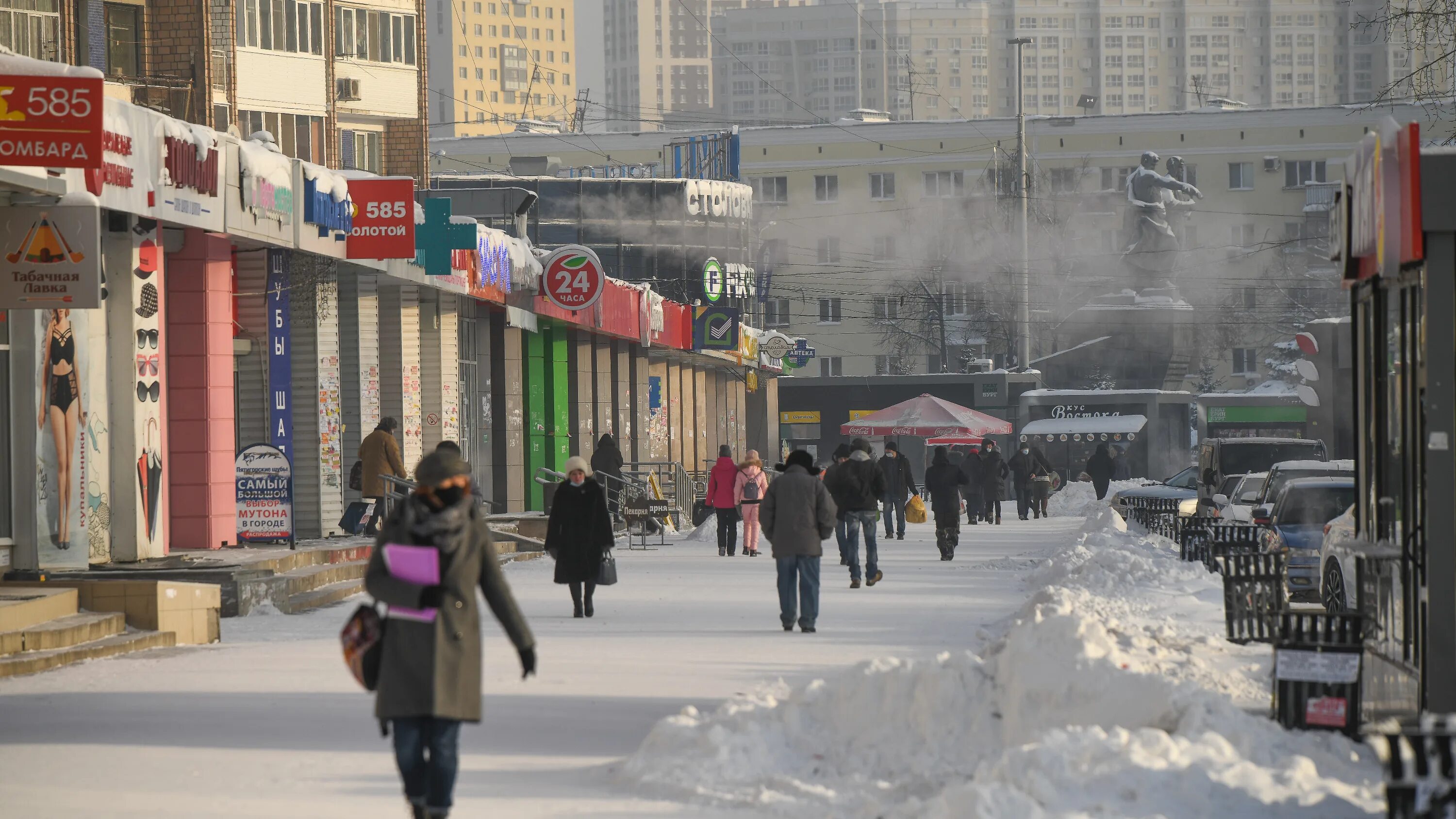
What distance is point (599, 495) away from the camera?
679 inches

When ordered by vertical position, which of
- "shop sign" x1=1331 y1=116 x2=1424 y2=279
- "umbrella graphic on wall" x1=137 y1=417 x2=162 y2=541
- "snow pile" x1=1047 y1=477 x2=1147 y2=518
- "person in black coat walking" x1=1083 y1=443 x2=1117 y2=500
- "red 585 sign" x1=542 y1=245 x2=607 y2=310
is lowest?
"snow pile" x1=1047 y1=477 x2=1147 y2=518

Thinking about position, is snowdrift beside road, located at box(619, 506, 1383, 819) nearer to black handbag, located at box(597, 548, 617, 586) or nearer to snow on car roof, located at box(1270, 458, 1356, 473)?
black handbag, located at box(597, 548, 617, 586)

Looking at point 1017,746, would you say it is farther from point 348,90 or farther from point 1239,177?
point 1239,177

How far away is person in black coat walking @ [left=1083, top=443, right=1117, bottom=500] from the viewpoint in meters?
49.1

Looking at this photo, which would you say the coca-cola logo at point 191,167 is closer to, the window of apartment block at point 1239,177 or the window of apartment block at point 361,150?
the window of apartment block at point 361,150

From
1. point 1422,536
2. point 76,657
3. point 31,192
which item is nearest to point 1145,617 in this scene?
point 1422,536

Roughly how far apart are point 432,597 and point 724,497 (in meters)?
20.9

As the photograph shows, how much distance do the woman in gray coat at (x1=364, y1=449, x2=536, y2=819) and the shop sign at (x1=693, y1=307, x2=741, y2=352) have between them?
3921 cm

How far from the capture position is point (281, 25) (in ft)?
140

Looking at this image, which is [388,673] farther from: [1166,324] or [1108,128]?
[1108,128]

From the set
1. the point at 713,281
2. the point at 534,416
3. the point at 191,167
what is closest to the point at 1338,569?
the point at 191,167

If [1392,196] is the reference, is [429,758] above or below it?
below

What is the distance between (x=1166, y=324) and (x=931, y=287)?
1609 cm

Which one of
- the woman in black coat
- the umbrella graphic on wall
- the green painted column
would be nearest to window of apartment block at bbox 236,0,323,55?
the green painted column
